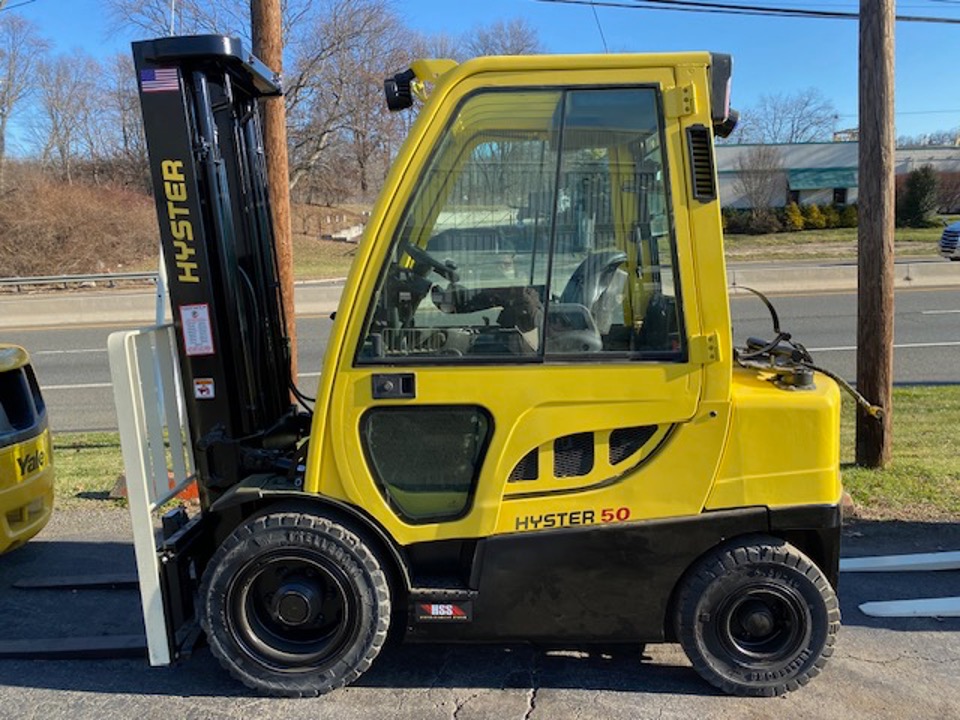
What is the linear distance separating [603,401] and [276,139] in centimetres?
351

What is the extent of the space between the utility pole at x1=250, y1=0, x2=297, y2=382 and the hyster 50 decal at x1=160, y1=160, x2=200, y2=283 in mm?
1942

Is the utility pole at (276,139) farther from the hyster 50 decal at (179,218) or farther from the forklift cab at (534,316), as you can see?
the forklift cab at (534,316)

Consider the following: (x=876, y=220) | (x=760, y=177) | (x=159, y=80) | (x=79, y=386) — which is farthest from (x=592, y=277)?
(x=760, y=177)

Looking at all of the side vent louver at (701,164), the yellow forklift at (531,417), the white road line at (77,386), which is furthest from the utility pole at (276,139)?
the white road line at (77,386)

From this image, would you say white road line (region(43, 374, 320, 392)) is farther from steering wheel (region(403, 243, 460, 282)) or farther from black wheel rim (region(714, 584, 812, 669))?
black wheel rim (region(714, 584, 812, 669))

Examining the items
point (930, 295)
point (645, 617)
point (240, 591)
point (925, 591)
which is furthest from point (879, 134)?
point (930, 295)

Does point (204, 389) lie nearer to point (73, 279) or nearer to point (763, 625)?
point (763, 625)

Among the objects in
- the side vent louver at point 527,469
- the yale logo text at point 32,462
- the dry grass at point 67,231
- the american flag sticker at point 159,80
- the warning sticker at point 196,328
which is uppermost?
the dry grass at point 67,231

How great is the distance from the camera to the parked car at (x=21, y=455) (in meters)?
3.79

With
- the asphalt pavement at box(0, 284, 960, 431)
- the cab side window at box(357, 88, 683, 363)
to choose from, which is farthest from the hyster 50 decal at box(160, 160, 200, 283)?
the asphalt pavement at box(0, 284, 960, 431)

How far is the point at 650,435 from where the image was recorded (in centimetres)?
281

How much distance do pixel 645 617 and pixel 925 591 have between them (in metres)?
1.85

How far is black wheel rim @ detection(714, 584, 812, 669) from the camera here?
2.91 metres

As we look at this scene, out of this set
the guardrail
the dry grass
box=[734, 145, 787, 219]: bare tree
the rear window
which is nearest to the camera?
the rear window
